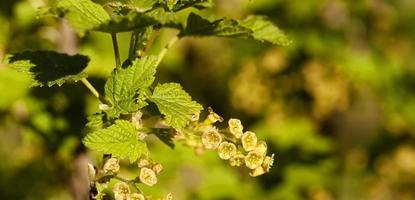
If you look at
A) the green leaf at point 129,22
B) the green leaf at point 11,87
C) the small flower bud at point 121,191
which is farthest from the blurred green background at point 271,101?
the green leaf at point 129,22

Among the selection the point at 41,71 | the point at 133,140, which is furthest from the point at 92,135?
the point at 41,71

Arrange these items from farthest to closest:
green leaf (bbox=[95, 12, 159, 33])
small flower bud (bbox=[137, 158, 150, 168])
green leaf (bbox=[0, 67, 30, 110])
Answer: green leaf (bbox=[0, 67, 30, 110]), small flower bud (bbox=[137, 158, 150, 168]), green leaf (bbox=[95, 12, 159, 33])

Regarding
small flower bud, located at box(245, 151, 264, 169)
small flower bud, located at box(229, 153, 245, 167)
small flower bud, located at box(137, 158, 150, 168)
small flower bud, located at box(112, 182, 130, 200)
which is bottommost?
small flower bud, located at box(112, 182, 130, 200)

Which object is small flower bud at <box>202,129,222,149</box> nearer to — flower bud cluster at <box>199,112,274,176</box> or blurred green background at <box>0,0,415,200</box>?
flower bud cluster at <box>199,112,274,176</box>

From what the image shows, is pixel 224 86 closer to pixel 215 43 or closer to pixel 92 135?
pixel 215 43

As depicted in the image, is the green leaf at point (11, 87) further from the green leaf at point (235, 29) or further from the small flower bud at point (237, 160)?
the small flower bud at point (237, 160)

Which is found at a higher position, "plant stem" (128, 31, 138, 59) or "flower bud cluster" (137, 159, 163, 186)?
"plant stem" (128, 31, 138, 59)

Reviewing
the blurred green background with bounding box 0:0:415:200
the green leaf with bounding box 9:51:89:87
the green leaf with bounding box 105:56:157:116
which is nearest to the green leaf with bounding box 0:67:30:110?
the blurred green background with bounding box 0:0:415:200
